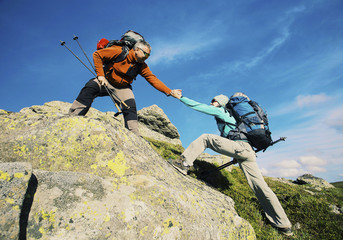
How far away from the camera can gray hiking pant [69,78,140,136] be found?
5664 mm

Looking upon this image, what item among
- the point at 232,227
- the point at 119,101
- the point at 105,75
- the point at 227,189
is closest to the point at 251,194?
the point at 227,189

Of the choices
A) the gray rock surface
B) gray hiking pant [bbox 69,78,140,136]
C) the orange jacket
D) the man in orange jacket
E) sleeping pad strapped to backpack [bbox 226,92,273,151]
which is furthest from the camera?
sleeping pad strapped to backpack [bbox 226,92,273,151]

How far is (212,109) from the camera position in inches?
293

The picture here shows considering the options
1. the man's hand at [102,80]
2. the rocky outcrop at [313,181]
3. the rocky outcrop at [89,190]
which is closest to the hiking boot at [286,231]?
the rocky outcrop at [89,190]

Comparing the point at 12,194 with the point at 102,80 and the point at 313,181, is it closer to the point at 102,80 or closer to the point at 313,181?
the point at 102,80

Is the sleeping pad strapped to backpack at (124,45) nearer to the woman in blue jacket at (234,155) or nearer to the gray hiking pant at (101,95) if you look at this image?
the gray hiking pant at (101,95)

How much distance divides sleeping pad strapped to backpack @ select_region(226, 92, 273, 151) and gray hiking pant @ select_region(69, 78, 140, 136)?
148 inches

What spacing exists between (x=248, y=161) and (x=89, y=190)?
5.96 metres

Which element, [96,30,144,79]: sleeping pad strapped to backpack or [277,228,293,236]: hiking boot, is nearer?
[96,30,144,79]: sleeping pad strapped to backpack

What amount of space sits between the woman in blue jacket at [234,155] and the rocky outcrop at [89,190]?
2285 millimetres

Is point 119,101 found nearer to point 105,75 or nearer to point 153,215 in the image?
point 105,75

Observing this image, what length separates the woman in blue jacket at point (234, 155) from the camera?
22.2 feet

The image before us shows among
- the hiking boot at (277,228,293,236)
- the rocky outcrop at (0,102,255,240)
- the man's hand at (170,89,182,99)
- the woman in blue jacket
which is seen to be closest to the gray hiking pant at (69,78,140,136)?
the rocky outcrop at (0,102,255,240)

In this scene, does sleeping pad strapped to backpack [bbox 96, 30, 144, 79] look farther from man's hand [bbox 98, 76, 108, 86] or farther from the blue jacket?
the blue jacket
